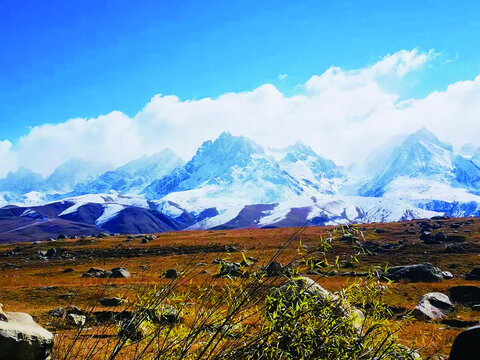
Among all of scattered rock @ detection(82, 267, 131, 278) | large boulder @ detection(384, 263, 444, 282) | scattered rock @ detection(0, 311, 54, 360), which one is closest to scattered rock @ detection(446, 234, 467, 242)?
large boulder @ detection(384, 263, 444, 282)

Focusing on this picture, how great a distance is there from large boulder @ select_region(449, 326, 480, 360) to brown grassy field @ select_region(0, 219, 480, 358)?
1.53 feet

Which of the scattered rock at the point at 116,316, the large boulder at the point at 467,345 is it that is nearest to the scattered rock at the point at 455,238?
the scattered rock at the point at 116,316

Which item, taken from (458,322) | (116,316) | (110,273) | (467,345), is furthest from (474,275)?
(116,316)

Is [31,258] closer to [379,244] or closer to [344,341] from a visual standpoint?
[379,244]

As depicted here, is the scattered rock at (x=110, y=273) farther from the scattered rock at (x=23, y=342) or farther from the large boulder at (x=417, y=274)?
the scattered rock at (x=23, y=342)

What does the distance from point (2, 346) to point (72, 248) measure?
83.3 m

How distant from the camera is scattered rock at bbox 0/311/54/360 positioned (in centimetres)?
886

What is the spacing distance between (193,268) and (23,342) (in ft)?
25.9

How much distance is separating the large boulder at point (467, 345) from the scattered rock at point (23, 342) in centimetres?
1002

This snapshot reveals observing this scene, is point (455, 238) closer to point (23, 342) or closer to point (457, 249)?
point (457, 249)

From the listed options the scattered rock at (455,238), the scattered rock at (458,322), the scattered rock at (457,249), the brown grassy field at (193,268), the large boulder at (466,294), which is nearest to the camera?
the brown grassy field at (193,268)

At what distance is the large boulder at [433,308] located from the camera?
875 inches

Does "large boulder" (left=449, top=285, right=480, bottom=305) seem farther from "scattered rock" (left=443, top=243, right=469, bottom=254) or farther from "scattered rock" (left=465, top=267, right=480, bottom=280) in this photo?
"scattered rock" (left=443, top=243, right=469, bottom=254)

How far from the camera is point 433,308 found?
23.3m
